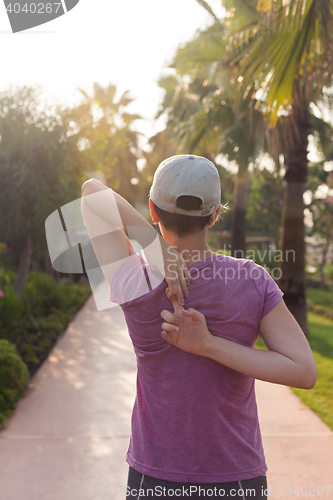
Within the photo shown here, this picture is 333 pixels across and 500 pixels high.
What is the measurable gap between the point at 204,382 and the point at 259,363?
0.17 m

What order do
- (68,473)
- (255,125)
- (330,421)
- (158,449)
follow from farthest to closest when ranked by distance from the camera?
(255,125), (330,421), (68,473), (158,449)

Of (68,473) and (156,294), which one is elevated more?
(156,294)

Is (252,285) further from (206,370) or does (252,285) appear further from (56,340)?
(56,340)

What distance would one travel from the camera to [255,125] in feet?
26.8

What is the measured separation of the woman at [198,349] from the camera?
121 cm

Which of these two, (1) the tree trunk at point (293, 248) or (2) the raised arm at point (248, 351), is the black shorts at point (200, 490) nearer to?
(2) the raised arm at point (248, 351)

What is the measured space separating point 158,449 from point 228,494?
22 cm

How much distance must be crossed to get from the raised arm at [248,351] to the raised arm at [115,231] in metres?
0.18

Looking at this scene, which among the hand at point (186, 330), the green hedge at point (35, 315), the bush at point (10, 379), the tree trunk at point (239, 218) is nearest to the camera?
the hand at point (186, 330)

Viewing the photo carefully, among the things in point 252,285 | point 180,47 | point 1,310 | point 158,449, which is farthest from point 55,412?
point 180,47

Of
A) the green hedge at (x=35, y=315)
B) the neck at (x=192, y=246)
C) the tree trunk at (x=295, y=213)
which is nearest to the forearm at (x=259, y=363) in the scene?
the neck at (x=192, y=246)

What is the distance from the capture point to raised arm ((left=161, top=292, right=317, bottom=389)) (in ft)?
3.93

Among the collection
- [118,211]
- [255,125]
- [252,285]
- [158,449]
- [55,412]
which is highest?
[118,211]

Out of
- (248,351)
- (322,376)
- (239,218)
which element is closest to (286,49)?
(322,376)
